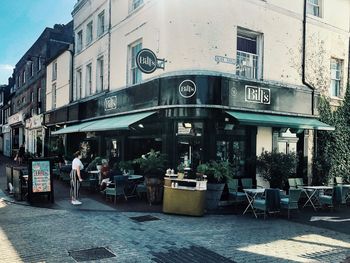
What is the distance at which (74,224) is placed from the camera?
343 inches

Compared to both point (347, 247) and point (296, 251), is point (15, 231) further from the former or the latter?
point (347, 247)

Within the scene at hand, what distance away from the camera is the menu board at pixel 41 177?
455 inches

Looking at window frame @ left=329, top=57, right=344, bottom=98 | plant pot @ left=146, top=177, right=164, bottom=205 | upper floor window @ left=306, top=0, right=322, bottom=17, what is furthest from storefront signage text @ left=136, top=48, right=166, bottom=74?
window frame @ left=329, top=57, right=344, bottom=98

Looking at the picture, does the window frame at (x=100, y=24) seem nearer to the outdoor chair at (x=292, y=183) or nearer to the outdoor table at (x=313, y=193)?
the outdoor chair at (x=292, y=183)

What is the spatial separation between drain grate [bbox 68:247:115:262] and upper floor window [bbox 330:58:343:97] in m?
13.6

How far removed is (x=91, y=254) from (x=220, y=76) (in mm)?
7485

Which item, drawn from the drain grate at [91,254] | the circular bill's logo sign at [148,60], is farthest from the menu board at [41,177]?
the drain grate at [91,254]

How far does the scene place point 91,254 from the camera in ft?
21.4

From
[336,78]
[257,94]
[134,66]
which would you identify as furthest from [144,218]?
[336,78]

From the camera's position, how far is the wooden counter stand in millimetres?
9984

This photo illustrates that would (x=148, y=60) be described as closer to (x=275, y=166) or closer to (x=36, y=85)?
(x=275, y=166)

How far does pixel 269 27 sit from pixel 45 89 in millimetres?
19811

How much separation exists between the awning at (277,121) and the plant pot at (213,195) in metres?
2.26

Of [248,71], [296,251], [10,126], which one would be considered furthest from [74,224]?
[10,126]
